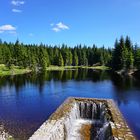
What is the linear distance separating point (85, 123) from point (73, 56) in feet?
463

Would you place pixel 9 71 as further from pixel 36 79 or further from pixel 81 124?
pixel 81 124

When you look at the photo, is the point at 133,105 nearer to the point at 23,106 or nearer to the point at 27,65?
the point at 23,106

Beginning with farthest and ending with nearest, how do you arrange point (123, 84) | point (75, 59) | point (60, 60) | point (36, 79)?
point (75, 59) < point (60, 60) < point (36, 79) < point (123, 84)

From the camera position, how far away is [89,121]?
3070 centimetres

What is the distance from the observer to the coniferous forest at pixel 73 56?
100m

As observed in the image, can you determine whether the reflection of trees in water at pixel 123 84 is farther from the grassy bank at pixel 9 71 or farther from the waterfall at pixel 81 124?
the grassy bank at pixel 9 71

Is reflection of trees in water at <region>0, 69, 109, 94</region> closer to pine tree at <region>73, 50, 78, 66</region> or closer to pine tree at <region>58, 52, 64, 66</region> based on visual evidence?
pine tree at <region>58, 52, 64, 66</region>

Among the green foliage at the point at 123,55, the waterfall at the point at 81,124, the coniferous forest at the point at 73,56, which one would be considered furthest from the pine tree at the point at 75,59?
the waterfall at the point at 81,124

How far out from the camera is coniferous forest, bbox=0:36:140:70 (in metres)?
100

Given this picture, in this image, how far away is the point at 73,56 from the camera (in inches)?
6693

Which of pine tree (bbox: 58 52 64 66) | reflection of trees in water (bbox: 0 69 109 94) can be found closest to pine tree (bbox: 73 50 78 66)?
pine tree (bbox: 58 52 64 66)

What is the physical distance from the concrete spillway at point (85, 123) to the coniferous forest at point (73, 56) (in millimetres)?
66371

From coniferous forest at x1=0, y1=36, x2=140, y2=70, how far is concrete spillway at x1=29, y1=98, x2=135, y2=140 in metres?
66.4

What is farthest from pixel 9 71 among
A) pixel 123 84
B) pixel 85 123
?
pixel 85 123
